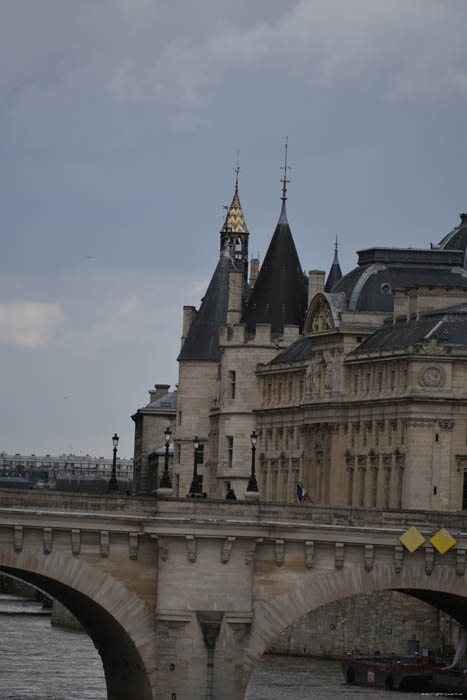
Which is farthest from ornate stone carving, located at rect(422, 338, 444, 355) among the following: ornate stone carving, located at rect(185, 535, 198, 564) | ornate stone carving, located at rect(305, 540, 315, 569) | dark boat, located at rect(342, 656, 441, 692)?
ornate stone carving, located at rect(185, 535, 198, 564)

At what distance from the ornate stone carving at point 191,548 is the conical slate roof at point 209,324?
84255mm

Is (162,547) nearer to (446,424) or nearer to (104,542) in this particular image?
(104,542)

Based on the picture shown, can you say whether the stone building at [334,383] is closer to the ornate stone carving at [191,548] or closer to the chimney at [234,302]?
the chimney at [234,302]

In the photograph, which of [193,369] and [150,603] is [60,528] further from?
[193,369]

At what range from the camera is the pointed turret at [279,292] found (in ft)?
521

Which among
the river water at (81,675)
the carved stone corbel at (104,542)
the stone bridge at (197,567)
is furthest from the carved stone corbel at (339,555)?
the river water at (81,675)

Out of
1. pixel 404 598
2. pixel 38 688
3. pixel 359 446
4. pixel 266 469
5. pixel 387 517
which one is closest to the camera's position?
pixel 387 517

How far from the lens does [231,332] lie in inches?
6196

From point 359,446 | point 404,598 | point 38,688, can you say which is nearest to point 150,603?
point 38,688

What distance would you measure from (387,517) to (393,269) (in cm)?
5884

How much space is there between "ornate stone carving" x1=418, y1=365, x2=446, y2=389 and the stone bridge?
43.6m

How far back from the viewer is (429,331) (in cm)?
12706

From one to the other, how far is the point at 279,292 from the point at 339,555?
78.4 m

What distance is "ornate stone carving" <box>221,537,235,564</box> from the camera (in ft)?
263
